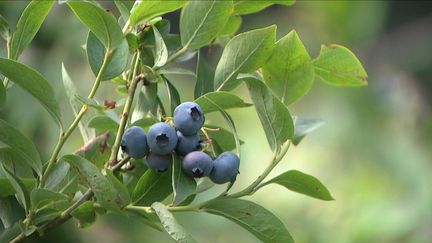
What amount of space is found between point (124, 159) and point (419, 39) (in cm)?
407

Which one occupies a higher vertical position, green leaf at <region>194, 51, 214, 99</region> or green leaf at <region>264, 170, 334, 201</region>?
green leaf at <region>194, 51, 214, 99</region>

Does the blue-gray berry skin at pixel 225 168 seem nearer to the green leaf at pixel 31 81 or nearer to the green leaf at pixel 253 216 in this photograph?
the green leaf at pixel 253 216

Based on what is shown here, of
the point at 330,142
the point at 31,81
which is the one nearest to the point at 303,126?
the point at 31,81

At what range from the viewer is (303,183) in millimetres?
828

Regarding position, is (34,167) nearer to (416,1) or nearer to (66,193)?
(66,193)

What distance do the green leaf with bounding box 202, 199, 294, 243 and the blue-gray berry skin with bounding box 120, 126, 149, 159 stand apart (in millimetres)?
74

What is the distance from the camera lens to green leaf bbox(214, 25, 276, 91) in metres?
0.76

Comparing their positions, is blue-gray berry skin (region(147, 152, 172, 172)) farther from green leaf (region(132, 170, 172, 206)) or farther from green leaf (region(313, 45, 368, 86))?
green leaf (region(313, 45, 368, 86))

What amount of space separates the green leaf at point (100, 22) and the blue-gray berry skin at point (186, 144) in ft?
0.31

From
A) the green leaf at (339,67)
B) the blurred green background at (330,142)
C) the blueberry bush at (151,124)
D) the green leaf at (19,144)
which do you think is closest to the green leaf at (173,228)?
the blueberry bush at (151,124)

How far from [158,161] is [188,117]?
6 cm

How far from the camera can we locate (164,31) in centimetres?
81

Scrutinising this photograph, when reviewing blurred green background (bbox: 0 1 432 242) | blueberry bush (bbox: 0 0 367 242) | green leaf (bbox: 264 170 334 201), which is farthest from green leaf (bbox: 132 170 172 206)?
blurred green background (bbox: 0 1 432 242)

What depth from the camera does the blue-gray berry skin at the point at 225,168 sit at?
0.75 meters
